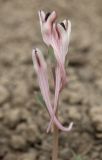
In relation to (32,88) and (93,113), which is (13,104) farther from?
(93,113)

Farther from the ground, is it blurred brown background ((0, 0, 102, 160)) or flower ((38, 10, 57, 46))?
flower ((38, 10, 57, 46))

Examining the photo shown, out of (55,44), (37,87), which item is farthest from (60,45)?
(37,87)

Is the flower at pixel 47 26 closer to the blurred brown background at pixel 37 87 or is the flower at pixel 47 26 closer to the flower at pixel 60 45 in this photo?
the flower at pixel 60 45

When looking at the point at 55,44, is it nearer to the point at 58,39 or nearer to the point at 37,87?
the point at 58,39

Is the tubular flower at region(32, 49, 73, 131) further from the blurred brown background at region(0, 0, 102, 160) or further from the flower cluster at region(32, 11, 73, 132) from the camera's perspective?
the blurred brown background at region(0, 0, 102, 160)

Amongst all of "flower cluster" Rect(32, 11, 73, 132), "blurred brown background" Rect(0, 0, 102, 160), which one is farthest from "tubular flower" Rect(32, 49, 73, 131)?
"blurred brown background" Rect(0, 0, 102, 160)

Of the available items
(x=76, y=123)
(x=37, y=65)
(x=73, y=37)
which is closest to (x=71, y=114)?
(x=76, y=123)

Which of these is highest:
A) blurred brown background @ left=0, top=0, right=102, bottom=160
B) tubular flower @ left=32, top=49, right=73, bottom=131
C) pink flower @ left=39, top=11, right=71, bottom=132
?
pink flower @ left=39, top=11, right=71, bottom=132

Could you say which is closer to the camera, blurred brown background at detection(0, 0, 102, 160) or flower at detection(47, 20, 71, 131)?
flower at detection(47, 20, 71, 131)

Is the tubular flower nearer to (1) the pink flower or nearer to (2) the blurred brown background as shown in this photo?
(1) the pink flower

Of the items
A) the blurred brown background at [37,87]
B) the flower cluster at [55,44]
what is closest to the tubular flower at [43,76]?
the flower cluster at [55,44]
